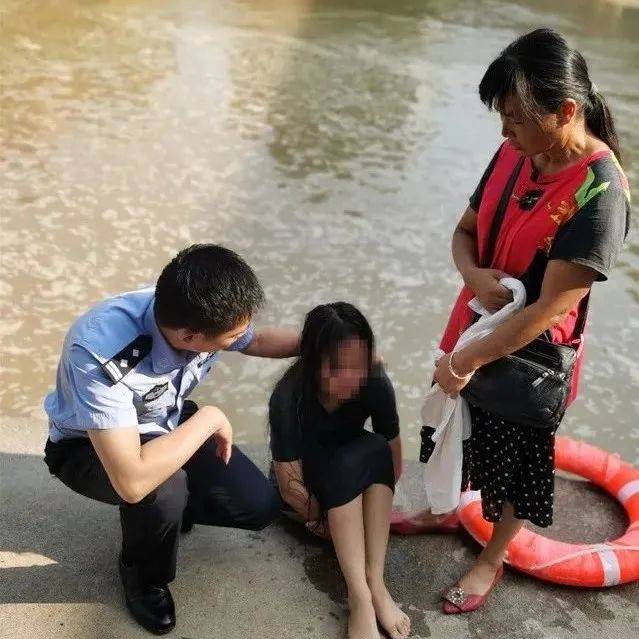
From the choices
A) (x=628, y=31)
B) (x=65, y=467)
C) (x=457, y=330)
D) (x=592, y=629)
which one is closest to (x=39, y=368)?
(x=65, y=467)

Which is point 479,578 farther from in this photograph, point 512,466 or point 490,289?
point 490,289

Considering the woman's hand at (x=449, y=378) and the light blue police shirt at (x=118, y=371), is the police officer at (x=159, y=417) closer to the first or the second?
the light blue police shirt at (x=118, y=371)

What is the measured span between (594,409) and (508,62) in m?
2.25

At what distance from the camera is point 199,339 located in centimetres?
181

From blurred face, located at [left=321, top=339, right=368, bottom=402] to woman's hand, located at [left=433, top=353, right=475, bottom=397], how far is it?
233 mm

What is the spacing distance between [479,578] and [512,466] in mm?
413

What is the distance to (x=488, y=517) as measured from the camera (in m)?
2.15

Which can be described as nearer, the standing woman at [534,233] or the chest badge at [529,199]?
the standing woman at [534,233]

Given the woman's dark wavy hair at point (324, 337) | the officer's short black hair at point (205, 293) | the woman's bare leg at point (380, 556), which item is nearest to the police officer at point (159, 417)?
the officer's short black hair at point (205, 293)

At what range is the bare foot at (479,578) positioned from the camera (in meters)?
2.23

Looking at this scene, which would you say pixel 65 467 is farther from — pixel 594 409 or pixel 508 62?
pixel 594 409

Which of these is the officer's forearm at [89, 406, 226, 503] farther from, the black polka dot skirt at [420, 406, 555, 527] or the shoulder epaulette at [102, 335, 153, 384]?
the black polka dot skirt at [420, 406, 555, 527]

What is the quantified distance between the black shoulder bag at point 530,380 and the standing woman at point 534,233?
2cm

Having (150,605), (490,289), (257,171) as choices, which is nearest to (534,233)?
(490,289)
